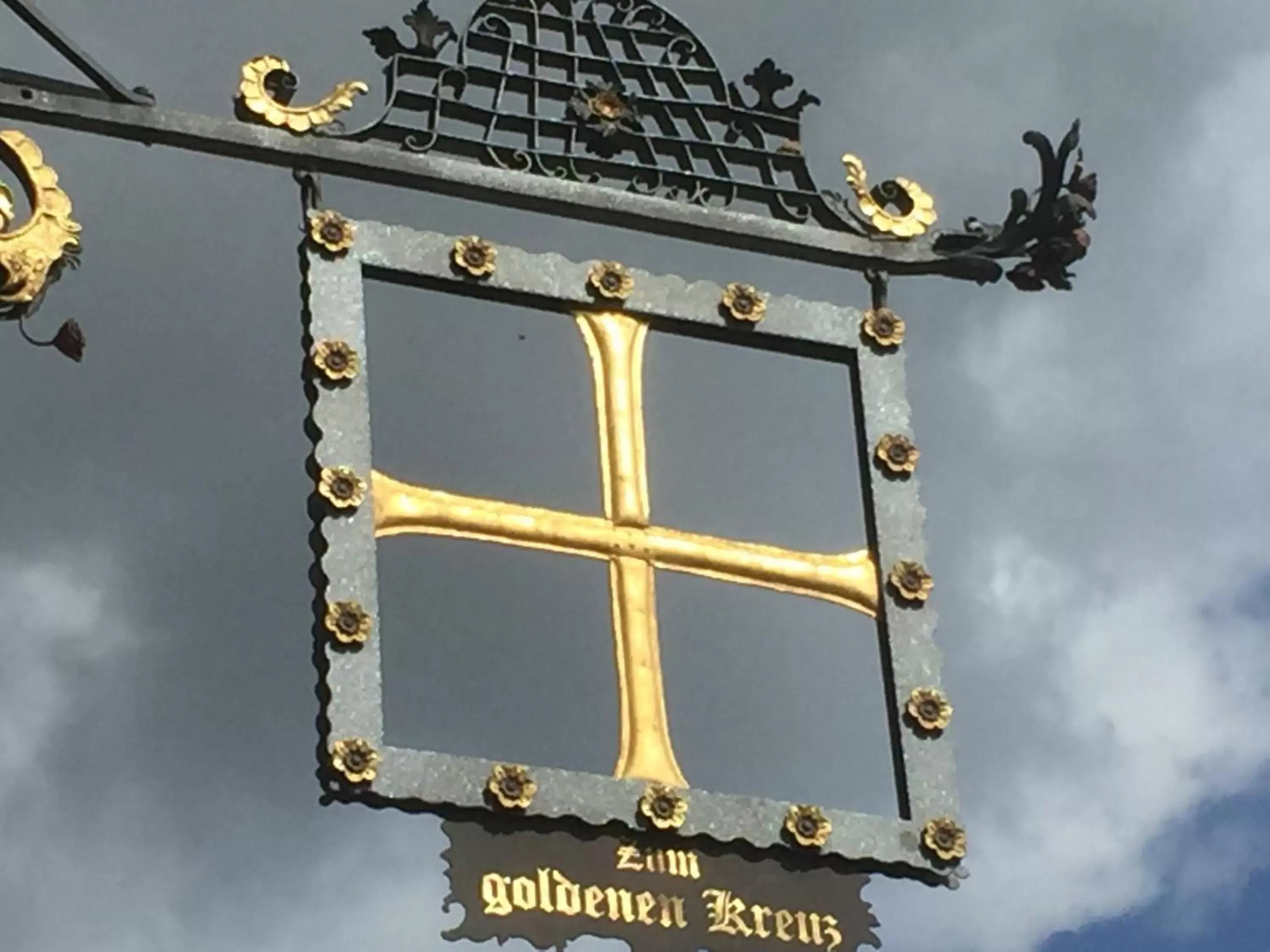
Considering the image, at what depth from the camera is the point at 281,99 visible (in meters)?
12.6

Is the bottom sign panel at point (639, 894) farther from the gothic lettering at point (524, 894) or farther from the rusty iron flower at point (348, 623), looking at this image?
the rusty iron flower at point (348, 623)

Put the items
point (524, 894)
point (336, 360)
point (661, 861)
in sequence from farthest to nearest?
point (336, 360)
point (661, 861)
point (524, 894)

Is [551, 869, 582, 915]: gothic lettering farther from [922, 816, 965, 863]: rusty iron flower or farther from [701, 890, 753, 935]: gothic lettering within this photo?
[922, 816, 965, 863]: rusty iron flower

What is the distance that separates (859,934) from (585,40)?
3734mm

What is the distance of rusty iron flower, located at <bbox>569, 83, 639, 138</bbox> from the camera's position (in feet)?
42.9

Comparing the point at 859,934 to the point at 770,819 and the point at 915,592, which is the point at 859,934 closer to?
the point at 770,819

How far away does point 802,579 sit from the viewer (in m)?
12.2

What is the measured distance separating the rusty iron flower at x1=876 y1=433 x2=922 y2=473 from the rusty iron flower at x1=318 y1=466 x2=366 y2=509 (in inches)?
80.7

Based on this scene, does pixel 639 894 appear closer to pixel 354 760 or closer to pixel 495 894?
pixel 495 894

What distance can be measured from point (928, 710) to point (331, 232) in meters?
2.64

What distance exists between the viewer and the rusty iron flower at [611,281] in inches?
489

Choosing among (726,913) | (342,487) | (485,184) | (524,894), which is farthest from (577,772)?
(485,184)

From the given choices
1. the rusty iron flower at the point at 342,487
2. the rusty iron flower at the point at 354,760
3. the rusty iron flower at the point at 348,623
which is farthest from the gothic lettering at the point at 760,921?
the rusty iron flower at the point at 342,487

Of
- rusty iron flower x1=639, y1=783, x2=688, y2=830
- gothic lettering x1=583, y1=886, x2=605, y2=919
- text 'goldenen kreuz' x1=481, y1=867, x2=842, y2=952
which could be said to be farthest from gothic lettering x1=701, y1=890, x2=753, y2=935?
gothic lettering x1=583, y1=886, x2=605, y2=919
